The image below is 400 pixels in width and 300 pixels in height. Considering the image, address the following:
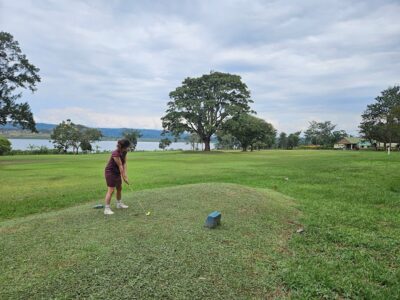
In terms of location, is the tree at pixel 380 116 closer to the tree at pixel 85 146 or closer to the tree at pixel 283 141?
the tree at pixel 283 141

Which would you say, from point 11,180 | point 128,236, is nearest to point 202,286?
point 128,236

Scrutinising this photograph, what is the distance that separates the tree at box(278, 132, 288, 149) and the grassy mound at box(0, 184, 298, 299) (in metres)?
94.0

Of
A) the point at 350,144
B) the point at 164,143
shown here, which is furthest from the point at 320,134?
the point at 164,143

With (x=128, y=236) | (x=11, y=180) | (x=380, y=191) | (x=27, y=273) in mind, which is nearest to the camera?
(x=27, y=273)

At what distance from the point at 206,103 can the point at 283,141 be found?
187ft

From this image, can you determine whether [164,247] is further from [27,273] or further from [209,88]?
[209,88]

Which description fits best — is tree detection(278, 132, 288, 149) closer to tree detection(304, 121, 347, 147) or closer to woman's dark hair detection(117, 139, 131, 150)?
tree detection(304, 121, 347, 147)

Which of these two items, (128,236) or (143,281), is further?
(128,236)

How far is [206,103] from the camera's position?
48688 mm

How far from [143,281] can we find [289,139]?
96137 millimetres

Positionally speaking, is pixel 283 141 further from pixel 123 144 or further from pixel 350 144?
pixel 123 144

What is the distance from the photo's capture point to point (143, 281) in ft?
12.4

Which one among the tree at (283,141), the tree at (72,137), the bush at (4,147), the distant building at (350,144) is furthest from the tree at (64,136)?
the distant building at (350,144)

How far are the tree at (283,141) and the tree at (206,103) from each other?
49.9 meters
